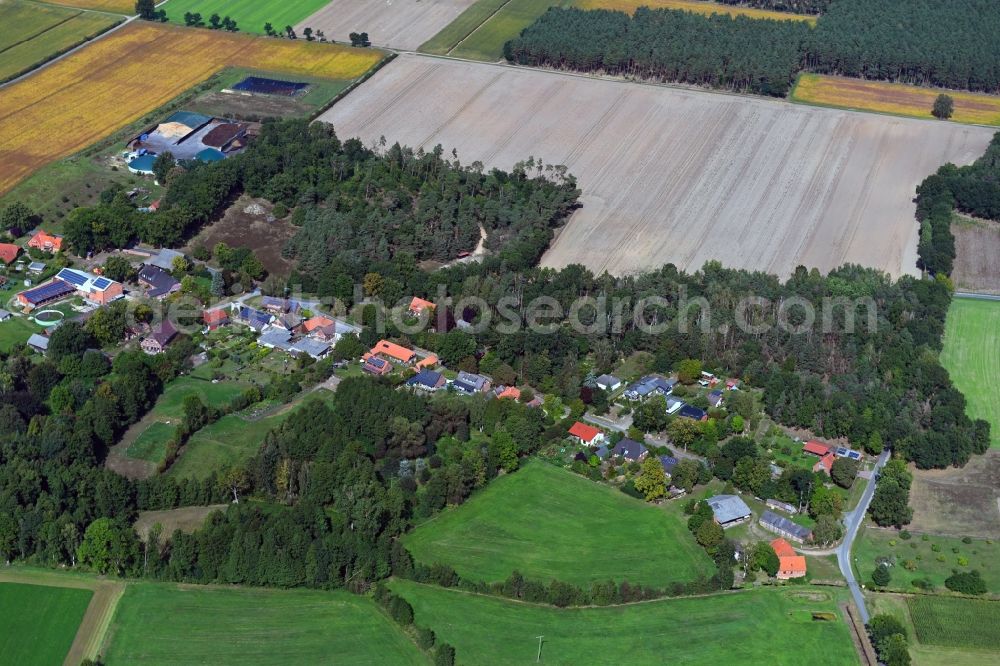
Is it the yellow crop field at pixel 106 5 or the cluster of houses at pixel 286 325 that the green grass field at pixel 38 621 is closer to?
the cluster of houses at pixel 286 325

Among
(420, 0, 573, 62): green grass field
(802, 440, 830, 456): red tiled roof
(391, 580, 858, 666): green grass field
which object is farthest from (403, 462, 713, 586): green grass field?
(420, 0, 573, 62): green grass field

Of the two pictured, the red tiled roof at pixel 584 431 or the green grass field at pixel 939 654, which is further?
the red tiled roof at pixel 584 431

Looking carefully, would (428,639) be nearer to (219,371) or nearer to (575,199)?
(219,371)

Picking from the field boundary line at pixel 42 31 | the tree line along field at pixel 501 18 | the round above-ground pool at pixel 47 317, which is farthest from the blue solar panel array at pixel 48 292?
the tree line along field at pixel 501 18

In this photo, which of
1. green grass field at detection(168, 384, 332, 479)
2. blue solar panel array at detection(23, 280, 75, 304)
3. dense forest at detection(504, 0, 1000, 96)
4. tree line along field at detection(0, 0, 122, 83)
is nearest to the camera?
green grass field at detection(168, 384, 332, 479)

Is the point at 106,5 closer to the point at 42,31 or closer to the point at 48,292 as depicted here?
the point at 42,31

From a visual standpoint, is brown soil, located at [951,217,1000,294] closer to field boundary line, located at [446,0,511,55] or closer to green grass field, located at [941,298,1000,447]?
green grass field, located at [941,298,1000,447]

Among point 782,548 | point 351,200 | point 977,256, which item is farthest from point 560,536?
point 977,256
